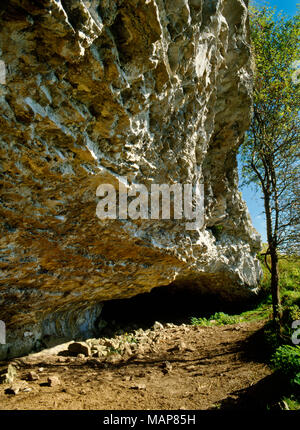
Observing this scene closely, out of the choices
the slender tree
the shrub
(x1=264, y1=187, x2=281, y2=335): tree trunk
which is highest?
the slender tree

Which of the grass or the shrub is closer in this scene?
the grass

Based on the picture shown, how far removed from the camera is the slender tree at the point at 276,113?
29.8ft

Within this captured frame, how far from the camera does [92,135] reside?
14.2 feet

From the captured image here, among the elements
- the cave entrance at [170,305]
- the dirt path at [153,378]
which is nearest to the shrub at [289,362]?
the dirt path at [153,378]

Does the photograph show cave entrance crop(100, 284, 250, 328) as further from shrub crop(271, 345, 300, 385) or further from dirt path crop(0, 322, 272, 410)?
shrub crop(271, 345, 300, 385)

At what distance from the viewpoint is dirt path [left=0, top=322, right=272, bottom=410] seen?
400cm

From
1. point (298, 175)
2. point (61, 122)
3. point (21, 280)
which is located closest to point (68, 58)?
point (61, 122)

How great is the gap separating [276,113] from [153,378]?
30.1 feet

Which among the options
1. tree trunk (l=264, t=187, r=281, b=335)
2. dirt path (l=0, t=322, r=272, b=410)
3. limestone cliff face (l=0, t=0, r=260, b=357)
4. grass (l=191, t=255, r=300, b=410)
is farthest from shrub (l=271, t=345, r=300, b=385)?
tree trunk (l=264, t=187, r=281, b=335)

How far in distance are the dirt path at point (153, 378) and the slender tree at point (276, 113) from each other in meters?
4.04

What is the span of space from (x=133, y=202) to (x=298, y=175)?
6.68 m

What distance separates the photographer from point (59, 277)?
5781 mm

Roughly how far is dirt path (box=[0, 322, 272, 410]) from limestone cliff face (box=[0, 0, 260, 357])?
1.59 meters

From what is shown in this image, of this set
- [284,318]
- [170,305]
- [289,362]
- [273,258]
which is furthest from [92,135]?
[170,305]
